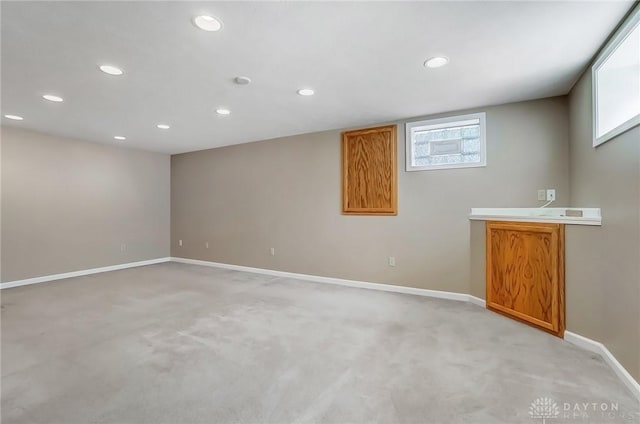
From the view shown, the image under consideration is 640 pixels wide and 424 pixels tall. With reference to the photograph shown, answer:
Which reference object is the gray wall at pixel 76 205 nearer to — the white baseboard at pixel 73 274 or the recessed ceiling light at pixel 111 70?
the white baseboard at pixel 73 274

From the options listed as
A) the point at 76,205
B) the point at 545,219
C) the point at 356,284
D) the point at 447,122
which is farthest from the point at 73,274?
the point at 545,219

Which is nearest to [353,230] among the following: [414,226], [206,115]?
[414,226]

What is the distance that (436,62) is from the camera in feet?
8.34

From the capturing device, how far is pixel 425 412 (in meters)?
1.71

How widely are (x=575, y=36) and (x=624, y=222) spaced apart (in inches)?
53.6

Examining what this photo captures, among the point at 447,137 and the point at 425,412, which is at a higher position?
the point at 447,137

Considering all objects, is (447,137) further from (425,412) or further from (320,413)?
(320,413)

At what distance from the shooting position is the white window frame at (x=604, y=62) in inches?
74.5

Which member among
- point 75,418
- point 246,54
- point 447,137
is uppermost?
point 246,54

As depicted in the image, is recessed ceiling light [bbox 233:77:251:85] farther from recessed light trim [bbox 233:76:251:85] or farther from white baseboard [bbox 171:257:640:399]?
white baseboard [bbox 171:257:640:399]

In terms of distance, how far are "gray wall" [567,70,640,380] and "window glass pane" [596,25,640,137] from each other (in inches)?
6.7

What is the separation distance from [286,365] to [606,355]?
239 cm

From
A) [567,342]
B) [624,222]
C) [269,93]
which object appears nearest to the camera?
[624,222]

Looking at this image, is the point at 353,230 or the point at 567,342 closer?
the point at 567,342
